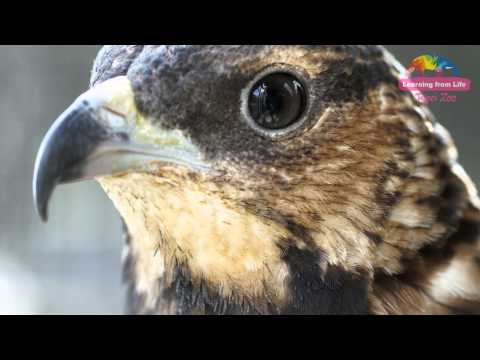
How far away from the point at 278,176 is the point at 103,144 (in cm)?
46

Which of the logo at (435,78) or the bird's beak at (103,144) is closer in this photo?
the bird's beak at (103,144)

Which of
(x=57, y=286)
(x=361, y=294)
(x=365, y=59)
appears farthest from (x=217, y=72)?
(x=57, y=286)

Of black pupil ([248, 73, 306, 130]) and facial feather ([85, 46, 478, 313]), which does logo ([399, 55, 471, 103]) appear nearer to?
facial feather ([85, 46, 478, 313])

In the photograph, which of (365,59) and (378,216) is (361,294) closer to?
(378,216)

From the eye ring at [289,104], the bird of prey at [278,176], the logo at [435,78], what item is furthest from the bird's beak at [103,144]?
the logo at [435,78]

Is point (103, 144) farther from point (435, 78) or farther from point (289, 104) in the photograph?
point (435, 78)

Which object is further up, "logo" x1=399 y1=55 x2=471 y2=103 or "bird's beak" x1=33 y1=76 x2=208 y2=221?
"logo" x1=399 y1=55 x2=471 y2=103

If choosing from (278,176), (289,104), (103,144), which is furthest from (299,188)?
(103,144)

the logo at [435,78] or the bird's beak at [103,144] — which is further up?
the logo at [435,78]

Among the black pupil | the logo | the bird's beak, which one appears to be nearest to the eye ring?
the black pupil

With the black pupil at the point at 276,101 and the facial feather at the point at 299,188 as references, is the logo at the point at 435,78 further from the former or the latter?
the black pupil at the point at 276,101

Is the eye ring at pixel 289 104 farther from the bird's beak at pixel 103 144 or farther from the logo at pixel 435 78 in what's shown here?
the logo at pixel 435 78

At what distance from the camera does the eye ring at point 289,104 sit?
1434 millimetres

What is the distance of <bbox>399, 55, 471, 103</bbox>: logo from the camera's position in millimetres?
1610
